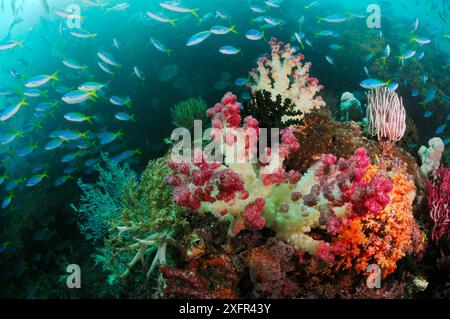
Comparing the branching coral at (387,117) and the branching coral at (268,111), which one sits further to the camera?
the branching coral at (387,117)

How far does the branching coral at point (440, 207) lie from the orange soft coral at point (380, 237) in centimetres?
84

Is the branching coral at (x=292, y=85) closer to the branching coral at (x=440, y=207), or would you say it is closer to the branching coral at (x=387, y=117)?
the branching coral at (x=387, y=117)

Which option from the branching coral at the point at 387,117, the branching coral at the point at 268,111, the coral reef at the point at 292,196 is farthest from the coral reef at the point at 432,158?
the branching coral at the point at 268,111

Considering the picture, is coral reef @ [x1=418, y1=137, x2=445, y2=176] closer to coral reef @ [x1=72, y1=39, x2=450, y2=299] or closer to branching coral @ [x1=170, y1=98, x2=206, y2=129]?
coral reef @ [x1=72, y1=39, x2=450, y2=299]

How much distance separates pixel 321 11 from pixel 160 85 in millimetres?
14268

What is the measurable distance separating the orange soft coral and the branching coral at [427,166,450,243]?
2.76 feet

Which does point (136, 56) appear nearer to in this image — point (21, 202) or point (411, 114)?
point (21, 202)

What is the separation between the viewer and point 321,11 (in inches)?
846

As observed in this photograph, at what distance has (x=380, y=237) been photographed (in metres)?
3.25

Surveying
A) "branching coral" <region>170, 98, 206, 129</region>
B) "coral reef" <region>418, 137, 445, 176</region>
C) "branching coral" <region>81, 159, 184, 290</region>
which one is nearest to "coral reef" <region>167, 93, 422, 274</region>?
"branching coral" <region>81, 159, 184, 290</region>

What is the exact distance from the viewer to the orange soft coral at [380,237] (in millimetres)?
3072

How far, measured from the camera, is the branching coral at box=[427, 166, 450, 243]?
4.04 m

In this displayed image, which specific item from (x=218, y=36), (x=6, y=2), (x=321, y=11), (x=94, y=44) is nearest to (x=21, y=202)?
(x=94, y=44)

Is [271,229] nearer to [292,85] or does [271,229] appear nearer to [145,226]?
[145,226]
